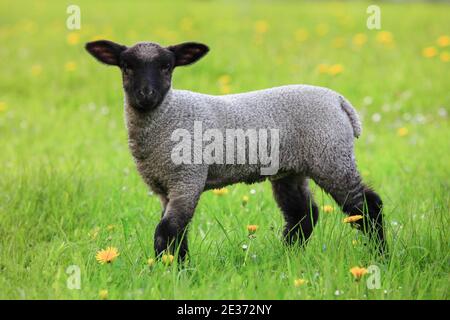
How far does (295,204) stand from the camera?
5.25 meters

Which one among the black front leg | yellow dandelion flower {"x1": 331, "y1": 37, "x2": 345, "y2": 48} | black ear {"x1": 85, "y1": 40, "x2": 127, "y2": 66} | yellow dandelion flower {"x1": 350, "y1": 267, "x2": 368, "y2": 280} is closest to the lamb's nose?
black ear {"x1": 85, "y1": 40, "x2": 127, "y2": 66}

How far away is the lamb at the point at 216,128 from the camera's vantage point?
4402 mm

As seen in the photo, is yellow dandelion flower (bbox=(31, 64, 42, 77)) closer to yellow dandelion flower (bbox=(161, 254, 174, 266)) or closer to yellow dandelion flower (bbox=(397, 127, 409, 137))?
yellow dandelion flower (bbox=(397, 127, 409, 137))

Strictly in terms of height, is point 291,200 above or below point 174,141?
below

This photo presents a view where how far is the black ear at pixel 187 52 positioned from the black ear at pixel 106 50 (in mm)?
347

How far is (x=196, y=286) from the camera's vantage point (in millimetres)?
4090

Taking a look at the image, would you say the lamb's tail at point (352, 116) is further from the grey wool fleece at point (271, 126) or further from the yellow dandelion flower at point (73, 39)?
the yellow dandelion flower at point (73, 39)

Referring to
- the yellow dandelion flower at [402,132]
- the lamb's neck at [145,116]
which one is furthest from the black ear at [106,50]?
the yellow dandelion flower at [402,132]

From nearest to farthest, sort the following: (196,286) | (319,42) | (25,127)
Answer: (196,286), (25,127), (319,42)

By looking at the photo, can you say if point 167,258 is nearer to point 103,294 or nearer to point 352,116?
Answer: point 103,294
